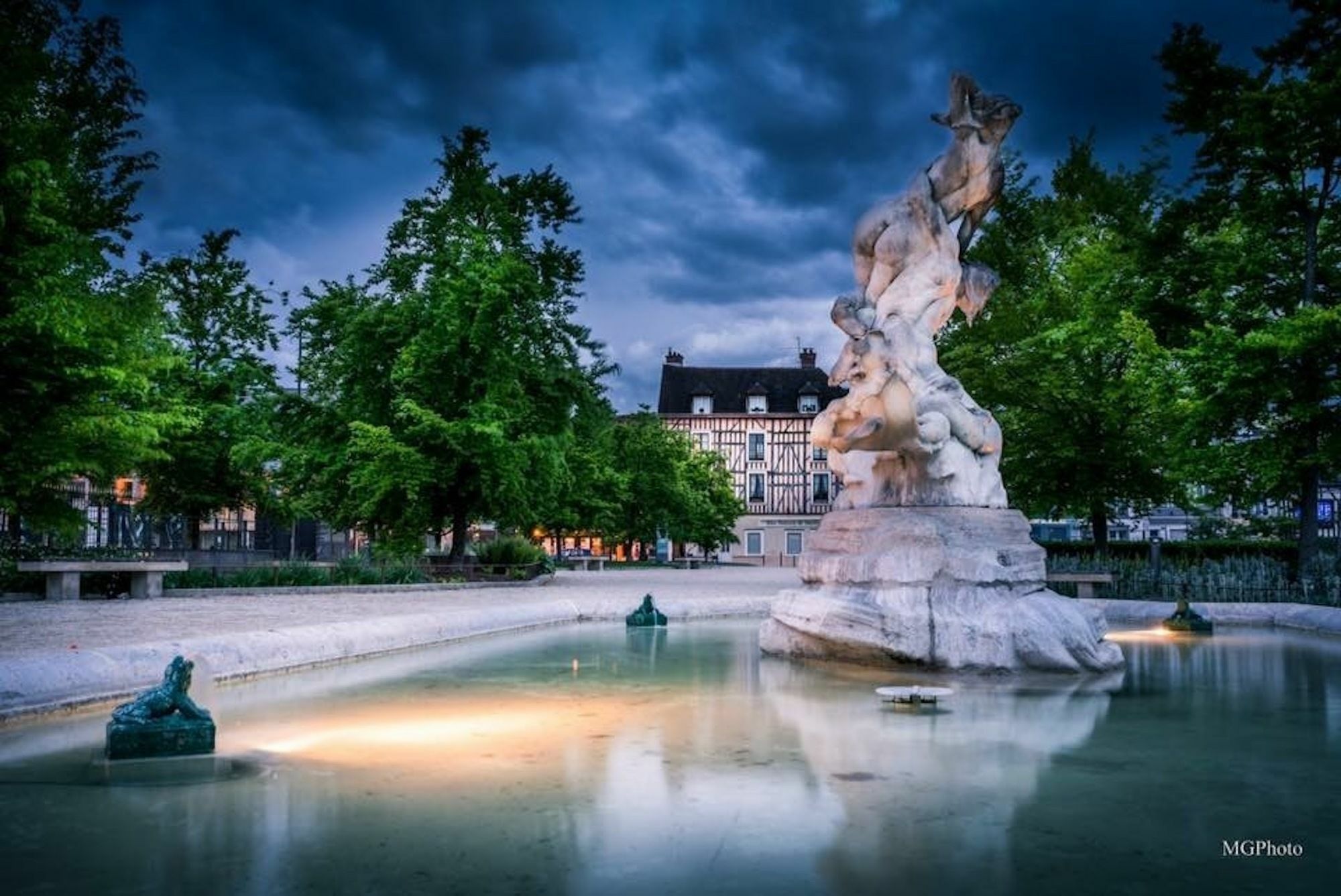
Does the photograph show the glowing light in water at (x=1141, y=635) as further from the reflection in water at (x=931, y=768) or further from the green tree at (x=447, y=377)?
the green tree at (x=447, y=377)

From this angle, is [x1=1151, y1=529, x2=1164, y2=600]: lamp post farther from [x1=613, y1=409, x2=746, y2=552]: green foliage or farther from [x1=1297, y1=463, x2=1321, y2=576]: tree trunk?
[x1=613, y1=409, x2=746, y2=552]: green foliage

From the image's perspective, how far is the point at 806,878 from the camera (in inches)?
131

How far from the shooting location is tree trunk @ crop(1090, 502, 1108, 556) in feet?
79.7

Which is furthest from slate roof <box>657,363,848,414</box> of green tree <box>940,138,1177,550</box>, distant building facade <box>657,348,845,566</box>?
green tree <box>940,138,1177,550</box>

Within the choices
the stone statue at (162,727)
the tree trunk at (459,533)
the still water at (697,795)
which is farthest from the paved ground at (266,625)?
the tree trunk at (459,533)

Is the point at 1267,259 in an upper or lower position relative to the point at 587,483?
upper

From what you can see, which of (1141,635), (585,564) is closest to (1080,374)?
(1141,635)

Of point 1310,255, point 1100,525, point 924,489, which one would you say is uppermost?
point 1310,255

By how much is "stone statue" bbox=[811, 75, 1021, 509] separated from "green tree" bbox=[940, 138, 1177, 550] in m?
10.7

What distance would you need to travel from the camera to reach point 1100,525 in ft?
82.9

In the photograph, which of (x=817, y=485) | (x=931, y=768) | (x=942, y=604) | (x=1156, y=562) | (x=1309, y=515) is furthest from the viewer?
(x=817, y=485)

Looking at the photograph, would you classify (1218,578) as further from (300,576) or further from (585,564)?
(585,564)

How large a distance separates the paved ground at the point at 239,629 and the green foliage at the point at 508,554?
684 centimetres

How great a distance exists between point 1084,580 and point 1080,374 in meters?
9.32
